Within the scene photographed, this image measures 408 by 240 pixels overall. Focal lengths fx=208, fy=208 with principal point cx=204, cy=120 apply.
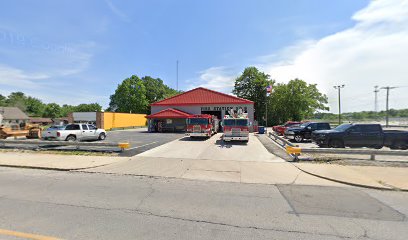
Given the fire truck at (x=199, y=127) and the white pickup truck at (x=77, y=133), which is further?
the fire truck at (x=199, y=127)

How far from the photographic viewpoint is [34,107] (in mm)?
97750

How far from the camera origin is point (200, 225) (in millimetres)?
4176

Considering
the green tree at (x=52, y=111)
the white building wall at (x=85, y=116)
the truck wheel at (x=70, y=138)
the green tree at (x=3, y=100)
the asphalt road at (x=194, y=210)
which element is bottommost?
the asphalt road at (x=194, y=210)

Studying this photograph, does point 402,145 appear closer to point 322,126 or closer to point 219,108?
point 322,126

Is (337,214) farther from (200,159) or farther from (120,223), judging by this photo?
(200,159)

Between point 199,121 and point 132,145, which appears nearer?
point 132,145

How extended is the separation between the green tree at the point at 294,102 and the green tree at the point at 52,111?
94.7m

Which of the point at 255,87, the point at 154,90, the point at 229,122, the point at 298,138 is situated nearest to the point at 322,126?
the point at 298,138

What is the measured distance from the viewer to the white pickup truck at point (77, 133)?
16.4 meters

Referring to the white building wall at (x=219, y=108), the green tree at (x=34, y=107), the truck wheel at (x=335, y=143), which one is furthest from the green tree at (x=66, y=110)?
the truck wheel at (x=335, y=143)

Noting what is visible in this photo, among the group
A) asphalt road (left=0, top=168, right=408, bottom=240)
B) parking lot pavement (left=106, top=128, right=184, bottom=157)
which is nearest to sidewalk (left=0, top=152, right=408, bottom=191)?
asphalt road (left=0, top=168, right=408, bottom=240)

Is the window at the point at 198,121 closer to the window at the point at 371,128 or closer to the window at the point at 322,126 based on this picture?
the window at the point at 322,126

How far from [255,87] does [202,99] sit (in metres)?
32.6

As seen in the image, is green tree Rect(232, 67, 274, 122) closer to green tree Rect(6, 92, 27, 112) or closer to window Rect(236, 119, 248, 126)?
window Rect(236, 119, 248, 126)
